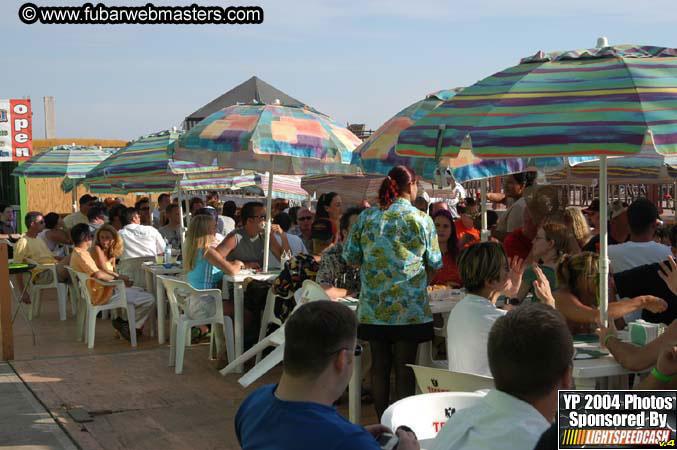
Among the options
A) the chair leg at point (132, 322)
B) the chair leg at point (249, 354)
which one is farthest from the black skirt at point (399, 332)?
the chair leg at point (132, 322)

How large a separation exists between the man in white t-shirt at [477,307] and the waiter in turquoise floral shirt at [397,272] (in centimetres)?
84

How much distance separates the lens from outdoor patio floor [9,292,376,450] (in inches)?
240

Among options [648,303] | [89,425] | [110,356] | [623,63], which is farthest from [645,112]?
[110,356]

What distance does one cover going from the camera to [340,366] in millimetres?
2492

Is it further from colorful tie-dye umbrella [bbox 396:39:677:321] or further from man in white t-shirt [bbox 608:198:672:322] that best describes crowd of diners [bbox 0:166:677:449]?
colorful tie-dye umbrella [bbox 396:39:677:321]

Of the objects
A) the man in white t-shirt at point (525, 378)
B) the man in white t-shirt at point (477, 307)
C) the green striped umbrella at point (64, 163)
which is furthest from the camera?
the green striped umbrella at point (64, 163)

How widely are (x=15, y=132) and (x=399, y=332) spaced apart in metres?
24.6

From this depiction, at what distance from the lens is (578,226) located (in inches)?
256

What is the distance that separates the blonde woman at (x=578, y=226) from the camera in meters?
6.48

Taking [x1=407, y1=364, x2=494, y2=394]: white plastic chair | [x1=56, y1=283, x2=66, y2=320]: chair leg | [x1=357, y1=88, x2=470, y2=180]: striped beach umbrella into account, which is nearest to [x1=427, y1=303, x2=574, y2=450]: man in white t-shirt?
[x1=407, y1=364, x2=494, y2=394]: white plastic chair

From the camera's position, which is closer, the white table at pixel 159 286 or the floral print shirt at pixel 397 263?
the floral print shirt at pixel 397 263

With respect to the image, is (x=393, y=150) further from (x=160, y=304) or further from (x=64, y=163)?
(x=64, y=163)

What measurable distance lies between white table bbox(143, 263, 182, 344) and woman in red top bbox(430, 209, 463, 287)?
3.37m

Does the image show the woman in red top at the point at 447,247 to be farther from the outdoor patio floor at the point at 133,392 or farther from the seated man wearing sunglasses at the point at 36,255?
the seated man wearing sunglasses at the point at 36,255
